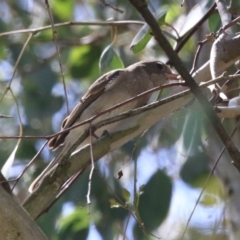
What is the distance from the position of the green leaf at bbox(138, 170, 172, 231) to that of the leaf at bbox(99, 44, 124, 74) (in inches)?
19.2

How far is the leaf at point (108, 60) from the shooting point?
2.43 metres

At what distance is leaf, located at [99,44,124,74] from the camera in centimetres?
243

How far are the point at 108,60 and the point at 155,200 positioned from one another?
568mm

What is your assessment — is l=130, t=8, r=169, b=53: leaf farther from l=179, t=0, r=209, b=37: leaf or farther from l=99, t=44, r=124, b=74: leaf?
l=99, t=44, r=124, b=74: leaf

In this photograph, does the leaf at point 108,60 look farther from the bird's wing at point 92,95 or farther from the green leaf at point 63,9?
the green leaf at point 63,9

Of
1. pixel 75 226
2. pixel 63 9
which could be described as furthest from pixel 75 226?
pixel 63 9

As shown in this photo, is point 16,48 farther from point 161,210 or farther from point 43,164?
point 161,210

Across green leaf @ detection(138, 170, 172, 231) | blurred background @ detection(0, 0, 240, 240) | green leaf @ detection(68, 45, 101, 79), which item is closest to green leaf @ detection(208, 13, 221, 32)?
blurred background @ detection(0, 0, 240, 240)

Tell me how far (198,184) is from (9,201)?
5.02 ft

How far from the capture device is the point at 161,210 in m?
2.52

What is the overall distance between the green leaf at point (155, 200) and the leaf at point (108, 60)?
49cm

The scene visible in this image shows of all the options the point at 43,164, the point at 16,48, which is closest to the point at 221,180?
the point at 43,164

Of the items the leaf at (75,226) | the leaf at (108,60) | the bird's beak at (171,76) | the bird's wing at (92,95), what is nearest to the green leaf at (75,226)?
the leaf at (75,226)

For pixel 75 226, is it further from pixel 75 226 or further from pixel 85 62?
pixel 85 62
